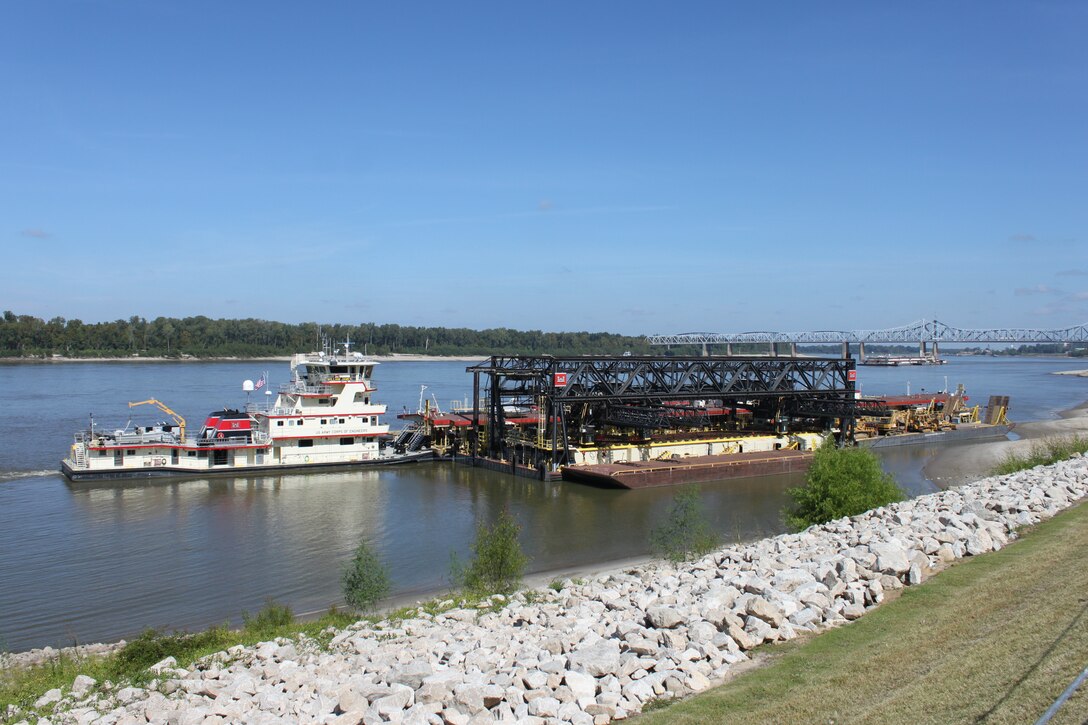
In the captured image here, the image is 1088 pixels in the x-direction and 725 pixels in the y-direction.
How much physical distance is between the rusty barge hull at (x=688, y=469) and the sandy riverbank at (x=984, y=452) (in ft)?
25.7

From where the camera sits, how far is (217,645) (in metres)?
15.9

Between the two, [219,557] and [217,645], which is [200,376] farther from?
[217,645]

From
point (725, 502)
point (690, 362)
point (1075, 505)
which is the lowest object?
point (725, 502)

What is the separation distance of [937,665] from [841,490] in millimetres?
15682

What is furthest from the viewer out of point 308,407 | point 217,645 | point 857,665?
point 308,407

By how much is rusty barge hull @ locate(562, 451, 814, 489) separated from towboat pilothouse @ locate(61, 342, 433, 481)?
11833 mm

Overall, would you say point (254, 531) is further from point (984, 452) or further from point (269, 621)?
point (984, 452)

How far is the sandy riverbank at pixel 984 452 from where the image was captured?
44562mm

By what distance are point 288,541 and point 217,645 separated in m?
13.9

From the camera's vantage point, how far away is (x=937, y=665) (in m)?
9.73

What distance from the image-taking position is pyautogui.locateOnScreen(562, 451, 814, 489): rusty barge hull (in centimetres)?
4009

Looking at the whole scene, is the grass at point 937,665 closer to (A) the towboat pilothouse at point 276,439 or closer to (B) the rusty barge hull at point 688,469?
(B) the rusty barge hull at point 688,469

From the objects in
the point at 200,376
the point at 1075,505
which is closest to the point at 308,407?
the point at 1075,505

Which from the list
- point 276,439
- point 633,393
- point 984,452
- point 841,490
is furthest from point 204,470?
point 984,452
